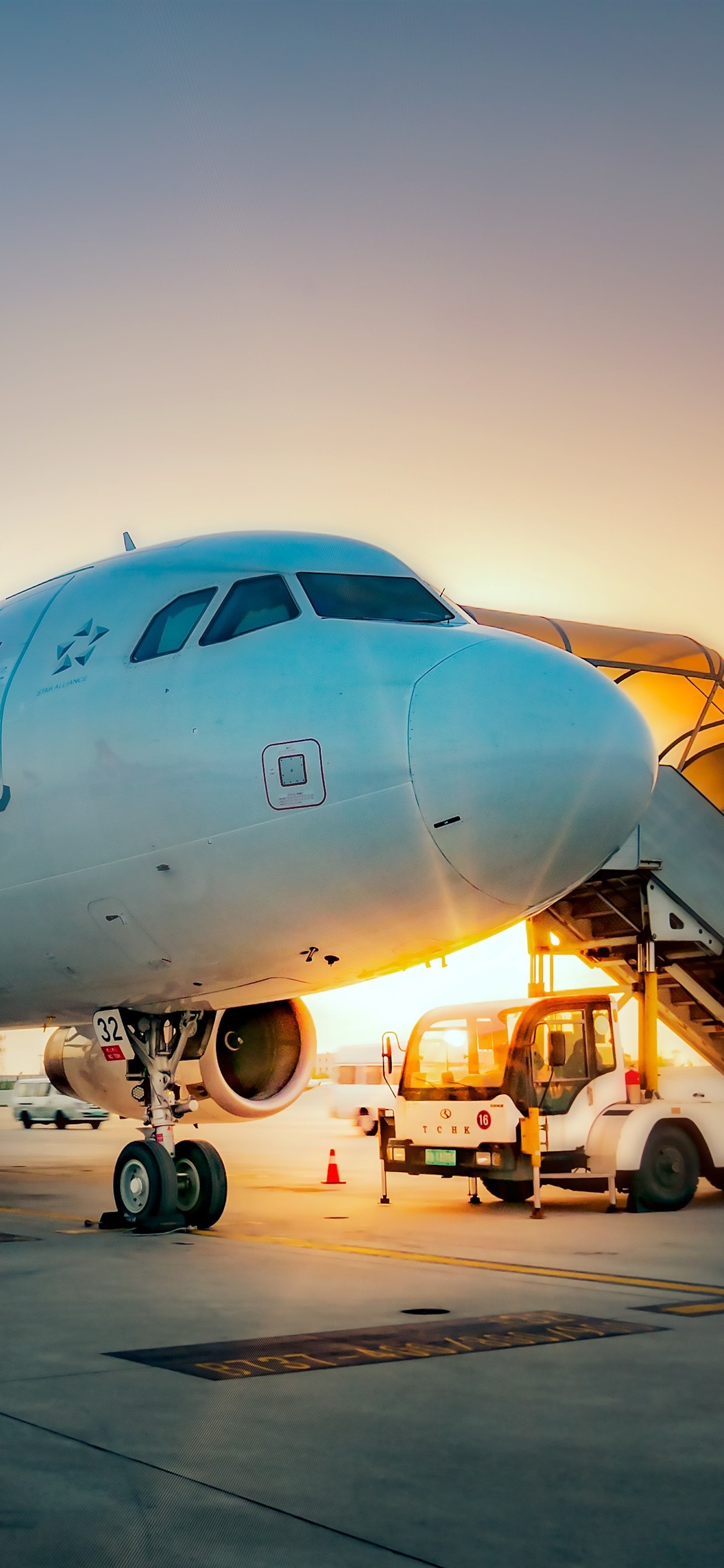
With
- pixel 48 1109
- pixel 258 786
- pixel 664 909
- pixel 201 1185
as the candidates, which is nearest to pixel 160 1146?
pixel 201 1185

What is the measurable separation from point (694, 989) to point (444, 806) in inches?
465

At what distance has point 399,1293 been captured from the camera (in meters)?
8.47

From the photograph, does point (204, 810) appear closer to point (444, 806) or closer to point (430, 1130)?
point (444, 806)

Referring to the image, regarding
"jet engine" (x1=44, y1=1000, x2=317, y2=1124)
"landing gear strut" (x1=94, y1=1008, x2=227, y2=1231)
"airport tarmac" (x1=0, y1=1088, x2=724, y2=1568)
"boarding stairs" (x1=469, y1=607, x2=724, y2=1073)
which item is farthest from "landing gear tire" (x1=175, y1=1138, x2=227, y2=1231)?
"boarding stairs" (x1=469, y1=607, x2=724, y2=1073)

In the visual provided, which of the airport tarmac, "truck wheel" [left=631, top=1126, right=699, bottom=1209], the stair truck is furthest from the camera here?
"truck wheel" [left=631, top=1126, right=699, bottom=1209]

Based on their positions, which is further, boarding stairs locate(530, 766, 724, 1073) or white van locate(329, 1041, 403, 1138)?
white van locate(329, 1041, 403, 1138)

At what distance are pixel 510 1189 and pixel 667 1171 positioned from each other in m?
1.70

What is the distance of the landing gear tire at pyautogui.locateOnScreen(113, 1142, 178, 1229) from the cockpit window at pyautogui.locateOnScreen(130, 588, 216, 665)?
3716mm

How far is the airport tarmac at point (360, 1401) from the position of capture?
4070 mm

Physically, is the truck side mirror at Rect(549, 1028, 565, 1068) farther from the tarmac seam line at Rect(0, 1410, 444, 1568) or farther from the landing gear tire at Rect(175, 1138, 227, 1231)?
the tarmac seam line at Rect(0, 1410, 444, 1568)

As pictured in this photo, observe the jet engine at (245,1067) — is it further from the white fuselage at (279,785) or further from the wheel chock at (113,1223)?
the white fuselage at (279,785)

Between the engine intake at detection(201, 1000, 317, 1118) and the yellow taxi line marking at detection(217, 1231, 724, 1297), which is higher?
the engine intake at detection(201, 1000, 317, 1118)

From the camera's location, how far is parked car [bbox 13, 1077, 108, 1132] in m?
37.2

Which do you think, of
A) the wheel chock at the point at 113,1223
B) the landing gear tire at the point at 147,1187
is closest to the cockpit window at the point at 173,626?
the landing gear tire at the point at 147,1187
